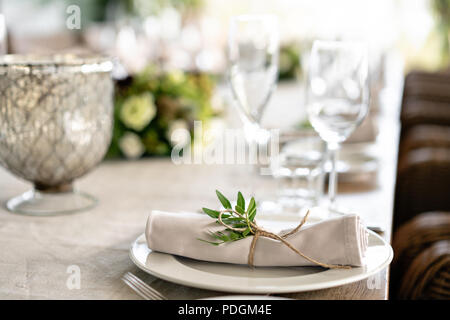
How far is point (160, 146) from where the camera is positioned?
49.0 inches

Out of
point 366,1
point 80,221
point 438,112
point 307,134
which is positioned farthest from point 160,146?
point 366,1

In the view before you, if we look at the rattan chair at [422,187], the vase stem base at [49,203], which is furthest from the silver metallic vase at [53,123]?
the rattan chair at [422,187]

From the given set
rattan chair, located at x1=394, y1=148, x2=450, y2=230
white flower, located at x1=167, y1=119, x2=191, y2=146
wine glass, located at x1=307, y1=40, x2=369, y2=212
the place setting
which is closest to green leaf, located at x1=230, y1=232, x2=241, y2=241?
the place setting

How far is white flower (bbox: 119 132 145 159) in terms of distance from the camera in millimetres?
1225

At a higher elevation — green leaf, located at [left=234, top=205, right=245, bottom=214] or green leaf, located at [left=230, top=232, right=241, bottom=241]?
green leaf, located at [left=234, top=205, right=245, bottom=214]

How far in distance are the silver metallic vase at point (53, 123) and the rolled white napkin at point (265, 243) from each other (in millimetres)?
300

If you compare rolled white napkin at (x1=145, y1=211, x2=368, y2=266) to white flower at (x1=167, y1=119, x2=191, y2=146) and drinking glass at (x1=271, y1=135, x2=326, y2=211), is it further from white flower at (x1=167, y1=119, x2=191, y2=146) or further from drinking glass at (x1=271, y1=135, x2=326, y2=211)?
white flower at (x1=167, y1=119, x2=191, y2=146)

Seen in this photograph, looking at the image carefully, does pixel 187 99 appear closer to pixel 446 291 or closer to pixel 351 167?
pixel 351 167

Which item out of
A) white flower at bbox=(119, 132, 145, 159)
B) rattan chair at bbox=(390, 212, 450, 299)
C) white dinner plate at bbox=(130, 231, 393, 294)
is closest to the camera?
white dinner plate at bbox=(130, 231, 393, 294)

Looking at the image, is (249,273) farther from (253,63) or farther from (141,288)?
(253,63)

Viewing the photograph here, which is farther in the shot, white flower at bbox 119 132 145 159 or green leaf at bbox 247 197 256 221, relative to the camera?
white flower at bbox 119 132 145 159

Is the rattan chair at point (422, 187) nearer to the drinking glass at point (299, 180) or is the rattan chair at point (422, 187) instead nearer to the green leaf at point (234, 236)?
the drinking glass at point (299, 180)

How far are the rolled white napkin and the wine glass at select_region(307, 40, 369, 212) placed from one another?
0.86 feet
